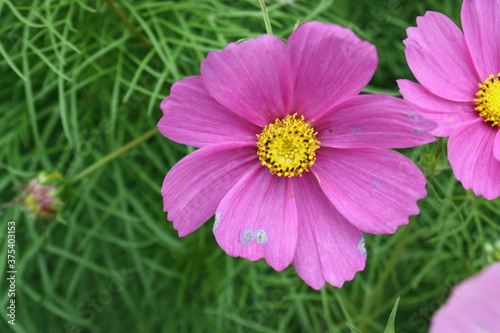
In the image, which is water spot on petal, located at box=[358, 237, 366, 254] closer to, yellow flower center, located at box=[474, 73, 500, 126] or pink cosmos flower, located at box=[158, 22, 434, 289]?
pink cosmos flower, located at box=[158, 22, 434, 289]

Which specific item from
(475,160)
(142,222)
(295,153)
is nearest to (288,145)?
(295,153)

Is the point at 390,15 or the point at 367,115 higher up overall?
the point at 367,115

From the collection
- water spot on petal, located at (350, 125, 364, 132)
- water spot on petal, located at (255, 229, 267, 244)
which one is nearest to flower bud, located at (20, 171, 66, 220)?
water spot on petal, located at (255, 229, 267, 244)

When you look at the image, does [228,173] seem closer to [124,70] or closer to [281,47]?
[281,47]

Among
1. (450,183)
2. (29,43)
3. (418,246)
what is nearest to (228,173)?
(29,43)

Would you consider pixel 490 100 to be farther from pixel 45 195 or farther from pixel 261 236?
pixel 45 195
